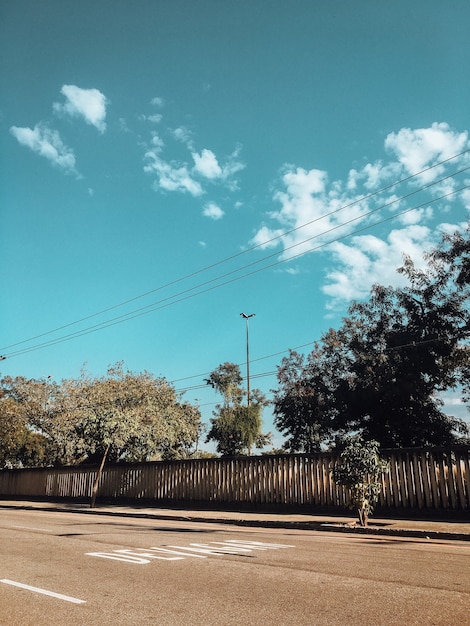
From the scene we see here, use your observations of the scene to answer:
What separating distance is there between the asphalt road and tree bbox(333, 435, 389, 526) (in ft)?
7.04

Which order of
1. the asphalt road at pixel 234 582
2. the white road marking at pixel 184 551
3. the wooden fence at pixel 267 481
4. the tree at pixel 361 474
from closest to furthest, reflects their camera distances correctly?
the asphalt road at pixel 234 582 < the white road marking at pixel 184 551 < the tree at pixel 361 474 < the wooden fence at pixel 267 481

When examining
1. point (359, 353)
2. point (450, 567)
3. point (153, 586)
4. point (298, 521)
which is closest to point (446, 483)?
point (298, 521)

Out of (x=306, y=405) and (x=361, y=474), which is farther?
(x=306, y=405)

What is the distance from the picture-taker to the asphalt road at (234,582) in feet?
15.6

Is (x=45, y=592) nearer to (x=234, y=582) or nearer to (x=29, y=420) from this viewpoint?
(x=234, y=582)

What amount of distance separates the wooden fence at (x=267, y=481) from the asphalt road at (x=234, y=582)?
14.2 feet

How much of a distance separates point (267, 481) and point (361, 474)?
6.61 metres

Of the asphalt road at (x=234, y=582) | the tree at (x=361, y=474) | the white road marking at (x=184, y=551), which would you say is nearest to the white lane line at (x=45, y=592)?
the asphalt road at (x=234, y=582)

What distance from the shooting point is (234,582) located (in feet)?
20.6

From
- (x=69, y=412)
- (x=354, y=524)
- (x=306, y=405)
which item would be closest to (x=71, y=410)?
(x=69, y=412)

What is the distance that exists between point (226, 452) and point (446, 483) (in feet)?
132

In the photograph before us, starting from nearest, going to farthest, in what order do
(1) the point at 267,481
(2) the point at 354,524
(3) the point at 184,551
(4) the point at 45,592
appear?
(4) the point at 45,592 → (3) the point at 184,551 → (2) the point at 354,524 → (1) the point at 267,481

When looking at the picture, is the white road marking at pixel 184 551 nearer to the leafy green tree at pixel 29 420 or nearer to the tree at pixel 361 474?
the tree at pixel 361 474

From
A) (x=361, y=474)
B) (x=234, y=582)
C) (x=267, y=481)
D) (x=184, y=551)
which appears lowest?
(x=184, y=551)
